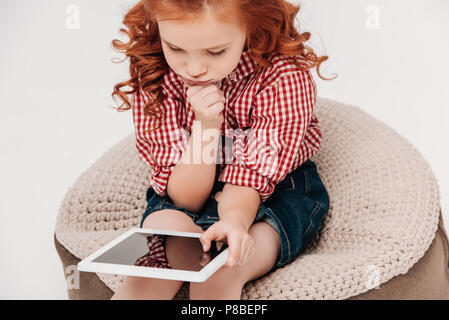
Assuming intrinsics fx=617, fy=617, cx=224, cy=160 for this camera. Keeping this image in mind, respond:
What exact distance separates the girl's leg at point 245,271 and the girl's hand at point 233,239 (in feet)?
0.12

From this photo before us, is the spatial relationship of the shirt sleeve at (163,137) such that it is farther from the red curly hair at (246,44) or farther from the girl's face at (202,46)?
the girl's face at (202,46)

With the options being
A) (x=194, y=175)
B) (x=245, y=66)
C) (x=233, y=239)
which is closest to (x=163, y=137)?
(x=194, y=175)

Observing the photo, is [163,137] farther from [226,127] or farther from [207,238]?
[207,238]

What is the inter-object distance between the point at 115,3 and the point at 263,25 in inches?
42.6

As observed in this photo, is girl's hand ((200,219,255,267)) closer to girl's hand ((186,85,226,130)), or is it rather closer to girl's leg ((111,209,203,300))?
girl's leg ((111,209,203,300))

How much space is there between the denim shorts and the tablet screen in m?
0.14

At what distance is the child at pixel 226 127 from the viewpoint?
100 cm

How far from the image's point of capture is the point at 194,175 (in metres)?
1.14

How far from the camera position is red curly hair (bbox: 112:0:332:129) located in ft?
3.43

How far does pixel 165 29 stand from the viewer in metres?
1.00

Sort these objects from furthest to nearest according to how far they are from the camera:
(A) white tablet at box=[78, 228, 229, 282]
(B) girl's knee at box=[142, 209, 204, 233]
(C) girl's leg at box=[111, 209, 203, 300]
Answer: (B) girl's knee at box=[142, 209, 204, 233] → (C) girl's leg at box=[111, 209, 203, 300] → (A) white tablet at box=[78, 228, 229, 282]

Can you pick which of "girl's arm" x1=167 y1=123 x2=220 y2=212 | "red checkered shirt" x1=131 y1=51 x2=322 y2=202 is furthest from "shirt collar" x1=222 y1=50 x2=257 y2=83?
"girl's arm" x1=167 y1=123 x2=220 y2=212
